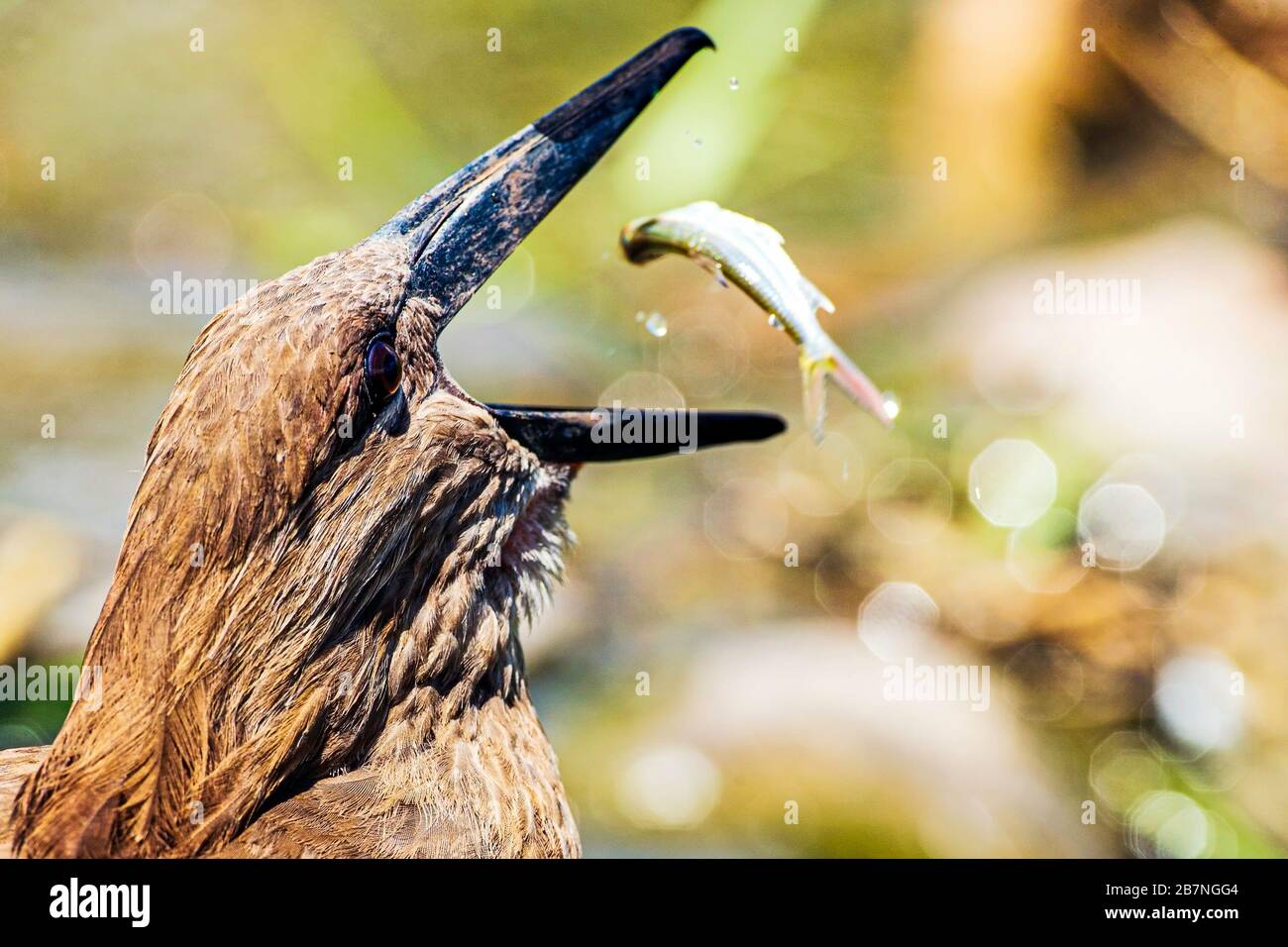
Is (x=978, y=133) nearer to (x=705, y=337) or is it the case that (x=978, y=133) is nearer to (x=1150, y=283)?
(x=1150, y=283)

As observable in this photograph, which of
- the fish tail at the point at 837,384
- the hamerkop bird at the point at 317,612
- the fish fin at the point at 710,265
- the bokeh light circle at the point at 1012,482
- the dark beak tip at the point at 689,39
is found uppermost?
the dark beak tip at the point at 689,39

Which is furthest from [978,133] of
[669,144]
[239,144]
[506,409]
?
[506,409]

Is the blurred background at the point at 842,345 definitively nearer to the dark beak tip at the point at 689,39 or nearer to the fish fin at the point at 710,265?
the fish fin at the point at 710,265

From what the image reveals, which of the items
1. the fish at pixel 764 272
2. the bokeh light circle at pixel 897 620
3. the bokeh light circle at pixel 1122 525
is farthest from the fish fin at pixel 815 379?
the bokeh light circle at pixel 1122 525

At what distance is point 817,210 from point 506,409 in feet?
12.6

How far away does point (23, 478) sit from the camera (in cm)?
514

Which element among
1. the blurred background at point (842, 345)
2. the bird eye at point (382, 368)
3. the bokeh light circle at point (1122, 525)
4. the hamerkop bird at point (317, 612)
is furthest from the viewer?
the bokeh light circle at point (1122, 525)

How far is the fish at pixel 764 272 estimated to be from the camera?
8.03ft

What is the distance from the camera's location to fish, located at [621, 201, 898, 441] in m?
2.45

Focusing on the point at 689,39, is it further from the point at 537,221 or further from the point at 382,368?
the point at 382,368

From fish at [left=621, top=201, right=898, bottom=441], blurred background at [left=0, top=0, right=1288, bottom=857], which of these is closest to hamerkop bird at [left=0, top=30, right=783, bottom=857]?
fish at [left=621, top=201, right=898, bottom=441]

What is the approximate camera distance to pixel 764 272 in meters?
2.75

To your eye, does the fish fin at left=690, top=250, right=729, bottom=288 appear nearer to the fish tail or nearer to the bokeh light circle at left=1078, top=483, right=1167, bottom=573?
the fish tail

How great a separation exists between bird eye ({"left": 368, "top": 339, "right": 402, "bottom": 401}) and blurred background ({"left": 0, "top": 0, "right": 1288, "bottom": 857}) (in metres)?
2.55
